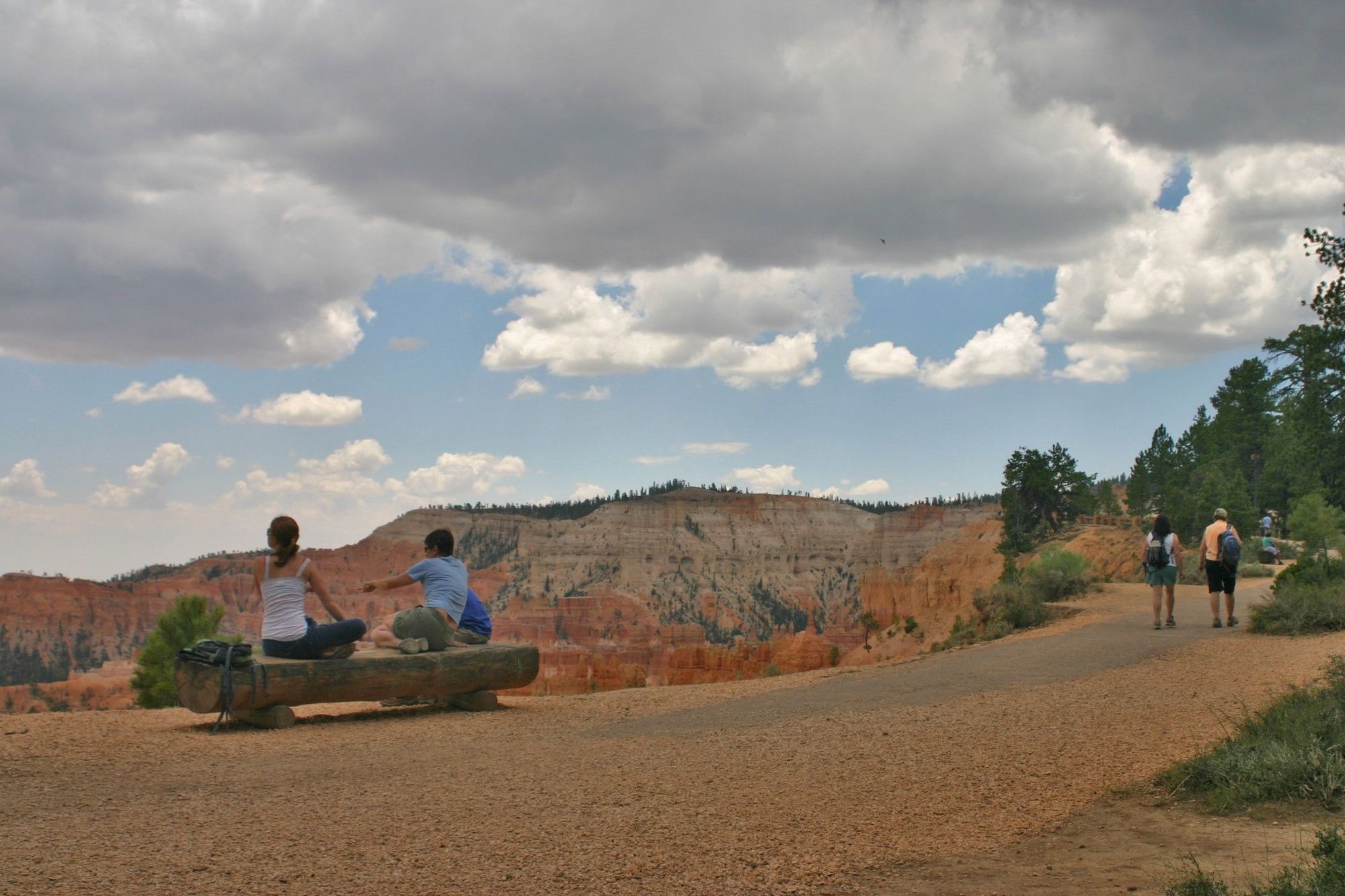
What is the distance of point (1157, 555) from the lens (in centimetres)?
1719

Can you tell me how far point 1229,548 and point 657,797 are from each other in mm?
12896

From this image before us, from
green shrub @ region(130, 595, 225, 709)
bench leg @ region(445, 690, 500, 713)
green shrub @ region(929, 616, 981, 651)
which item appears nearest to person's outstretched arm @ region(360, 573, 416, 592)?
bench leg @ region(445, 690, 500, 713)

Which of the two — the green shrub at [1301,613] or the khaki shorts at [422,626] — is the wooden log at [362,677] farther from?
the green shrub at [1301,613]

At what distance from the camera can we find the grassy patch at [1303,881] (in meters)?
4.30

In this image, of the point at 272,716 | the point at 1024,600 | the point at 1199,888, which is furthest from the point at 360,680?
the point at 1024,600

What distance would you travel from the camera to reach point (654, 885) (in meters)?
5.01

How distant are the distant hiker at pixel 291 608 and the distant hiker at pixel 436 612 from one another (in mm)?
492

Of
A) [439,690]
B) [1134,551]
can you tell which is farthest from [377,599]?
[439,690]

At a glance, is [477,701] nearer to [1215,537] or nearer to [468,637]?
[468,637]

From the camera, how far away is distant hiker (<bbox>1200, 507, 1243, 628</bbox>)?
54.3ft

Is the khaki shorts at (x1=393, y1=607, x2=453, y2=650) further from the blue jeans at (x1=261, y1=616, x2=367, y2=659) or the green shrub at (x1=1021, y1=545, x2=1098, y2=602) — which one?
the green shrub at (x1=1021, y1=545, x2=1098, y2=602)

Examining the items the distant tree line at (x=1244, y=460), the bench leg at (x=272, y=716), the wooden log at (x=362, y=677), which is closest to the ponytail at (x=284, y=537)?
the wooden log at (x=362, y=677)

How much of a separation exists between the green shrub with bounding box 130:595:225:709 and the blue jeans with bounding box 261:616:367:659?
16298mm

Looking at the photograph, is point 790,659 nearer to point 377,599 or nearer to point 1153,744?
point 1153,744
